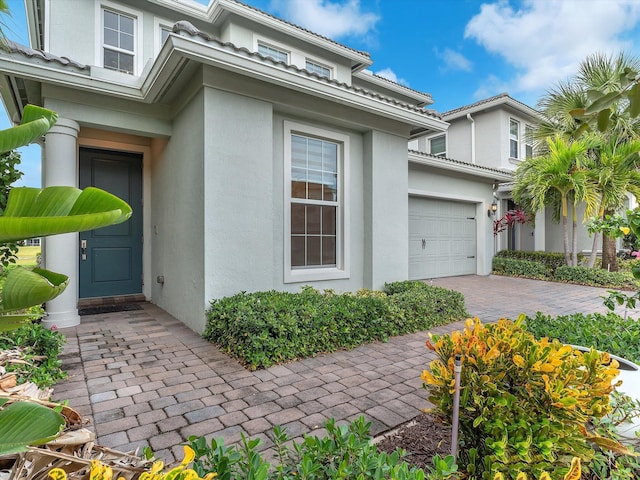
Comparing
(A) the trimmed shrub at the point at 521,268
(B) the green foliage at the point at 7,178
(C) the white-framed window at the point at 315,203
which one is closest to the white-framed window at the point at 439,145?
(A) the trimmed shrub at the point at 521,268

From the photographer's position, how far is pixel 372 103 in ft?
19.4

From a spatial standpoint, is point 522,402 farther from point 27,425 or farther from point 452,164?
point 452,164

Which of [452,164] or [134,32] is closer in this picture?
[134,32]

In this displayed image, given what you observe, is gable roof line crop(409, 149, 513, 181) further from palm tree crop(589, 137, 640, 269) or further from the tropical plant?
the tropical plant

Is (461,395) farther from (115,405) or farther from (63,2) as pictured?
(63,2)

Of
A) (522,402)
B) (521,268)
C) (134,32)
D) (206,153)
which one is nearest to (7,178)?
(206,153)

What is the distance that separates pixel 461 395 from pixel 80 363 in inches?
152

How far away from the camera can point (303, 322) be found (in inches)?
162

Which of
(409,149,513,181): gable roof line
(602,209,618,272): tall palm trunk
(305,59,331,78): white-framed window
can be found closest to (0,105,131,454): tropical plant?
(409,149,513,181): gable roof line

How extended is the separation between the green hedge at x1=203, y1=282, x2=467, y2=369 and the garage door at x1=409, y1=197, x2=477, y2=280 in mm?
4200

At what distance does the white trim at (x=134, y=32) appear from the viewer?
21.5 ft

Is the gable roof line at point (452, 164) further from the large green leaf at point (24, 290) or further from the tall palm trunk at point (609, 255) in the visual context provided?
the large green leaf at point (24, 290)

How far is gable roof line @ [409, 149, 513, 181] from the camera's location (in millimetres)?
8676

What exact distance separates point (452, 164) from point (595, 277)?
4876mm
